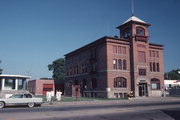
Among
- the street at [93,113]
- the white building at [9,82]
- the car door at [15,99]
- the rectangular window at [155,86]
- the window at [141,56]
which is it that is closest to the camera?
the street at [93,113]

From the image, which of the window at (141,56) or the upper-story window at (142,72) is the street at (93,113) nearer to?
the upper-story window at (142,72)

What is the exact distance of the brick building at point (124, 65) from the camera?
1668 inches

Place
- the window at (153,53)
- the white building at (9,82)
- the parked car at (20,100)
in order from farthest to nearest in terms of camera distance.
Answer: the window at (153,53) < the white building at (9,82) < the parked car at (20,100)

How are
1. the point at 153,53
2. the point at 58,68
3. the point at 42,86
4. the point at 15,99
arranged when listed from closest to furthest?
the point at 15,99, the point at 153,53, the point at 42,86, the point at 58,68

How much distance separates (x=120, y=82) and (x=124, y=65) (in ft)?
13.4

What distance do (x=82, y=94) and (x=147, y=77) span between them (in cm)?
1714

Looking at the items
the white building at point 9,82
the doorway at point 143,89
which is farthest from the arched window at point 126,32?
the white building at point 9,82

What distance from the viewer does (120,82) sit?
141ft

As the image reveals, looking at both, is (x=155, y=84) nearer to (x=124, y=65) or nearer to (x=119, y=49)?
(x=124, y=65)

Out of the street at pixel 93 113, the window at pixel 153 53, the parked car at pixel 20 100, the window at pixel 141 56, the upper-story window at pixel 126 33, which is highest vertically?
the upper-story window at pixel 126 33

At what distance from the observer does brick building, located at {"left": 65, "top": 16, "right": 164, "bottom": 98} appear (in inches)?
1668

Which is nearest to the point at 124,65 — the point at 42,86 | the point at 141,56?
the point at 141,56

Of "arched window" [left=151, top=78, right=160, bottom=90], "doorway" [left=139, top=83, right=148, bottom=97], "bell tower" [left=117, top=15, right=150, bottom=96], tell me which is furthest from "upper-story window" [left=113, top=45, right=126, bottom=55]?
"arched window" [left=151, top=78, right=160, bottom=90]

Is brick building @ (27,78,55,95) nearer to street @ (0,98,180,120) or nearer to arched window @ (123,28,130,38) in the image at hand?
arched window @ (123,28,130,38)
